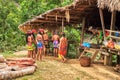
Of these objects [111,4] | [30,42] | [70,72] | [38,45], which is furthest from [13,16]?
[111,4]

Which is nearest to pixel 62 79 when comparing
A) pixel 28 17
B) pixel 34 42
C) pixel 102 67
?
pixel 102 67

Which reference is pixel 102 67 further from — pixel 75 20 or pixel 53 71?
pixel 75 20

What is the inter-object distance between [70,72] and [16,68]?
2168mm

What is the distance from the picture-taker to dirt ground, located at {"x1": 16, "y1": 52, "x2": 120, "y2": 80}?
1108cm

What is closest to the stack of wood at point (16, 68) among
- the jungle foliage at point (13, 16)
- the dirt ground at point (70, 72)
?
the dirt ground at point (70, 72)

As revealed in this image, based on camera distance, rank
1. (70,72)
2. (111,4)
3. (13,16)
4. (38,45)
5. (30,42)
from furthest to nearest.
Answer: (13,16) → (30,42) → (38,45) → (70,72) → (111,4)

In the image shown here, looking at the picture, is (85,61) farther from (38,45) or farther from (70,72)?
(38,45)

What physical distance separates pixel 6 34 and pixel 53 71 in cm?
864

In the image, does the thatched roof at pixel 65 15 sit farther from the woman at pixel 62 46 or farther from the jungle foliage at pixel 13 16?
the jungle foliage at pixel 13 16

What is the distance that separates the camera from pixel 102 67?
42.7ft

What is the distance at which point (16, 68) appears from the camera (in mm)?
11328

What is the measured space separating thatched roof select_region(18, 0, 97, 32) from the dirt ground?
2.66 metres

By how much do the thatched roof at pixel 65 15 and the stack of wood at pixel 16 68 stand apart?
3.67 m

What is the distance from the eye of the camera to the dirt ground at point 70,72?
11.1 m
